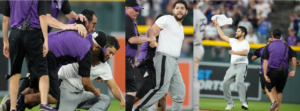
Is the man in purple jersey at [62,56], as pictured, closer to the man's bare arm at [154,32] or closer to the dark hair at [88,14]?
the dark hair at [88,14]

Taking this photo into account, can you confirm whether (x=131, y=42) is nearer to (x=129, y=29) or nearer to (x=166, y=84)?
(x=129, y=29)

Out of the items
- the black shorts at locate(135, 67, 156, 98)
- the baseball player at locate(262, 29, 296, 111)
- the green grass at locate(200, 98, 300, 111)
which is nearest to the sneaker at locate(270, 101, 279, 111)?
the baseball player at locate(262, 29, 296, 111)

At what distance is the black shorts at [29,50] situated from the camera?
13.5 feet

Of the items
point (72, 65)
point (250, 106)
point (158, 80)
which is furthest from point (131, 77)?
point (250, 106)

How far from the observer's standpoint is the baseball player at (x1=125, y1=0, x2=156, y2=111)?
4602 mm

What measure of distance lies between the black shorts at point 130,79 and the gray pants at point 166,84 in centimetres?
15

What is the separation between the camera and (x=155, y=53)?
4.77 meters

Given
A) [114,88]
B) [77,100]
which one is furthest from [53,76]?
[114,88]

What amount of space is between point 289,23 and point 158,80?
4.81 metres

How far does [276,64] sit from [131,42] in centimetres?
287

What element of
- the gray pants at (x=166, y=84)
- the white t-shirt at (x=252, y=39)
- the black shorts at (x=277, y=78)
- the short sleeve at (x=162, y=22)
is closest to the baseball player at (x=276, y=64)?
the black shorts at (x=277, y=78)

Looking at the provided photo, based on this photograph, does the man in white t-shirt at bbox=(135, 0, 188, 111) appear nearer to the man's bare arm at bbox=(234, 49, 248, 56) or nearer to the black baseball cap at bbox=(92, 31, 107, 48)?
the black baseball cap at bbox=(92, 31, 107, 48)

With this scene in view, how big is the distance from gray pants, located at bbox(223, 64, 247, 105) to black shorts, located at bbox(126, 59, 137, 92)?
2787mm

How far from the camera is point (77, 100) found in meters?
4.66
